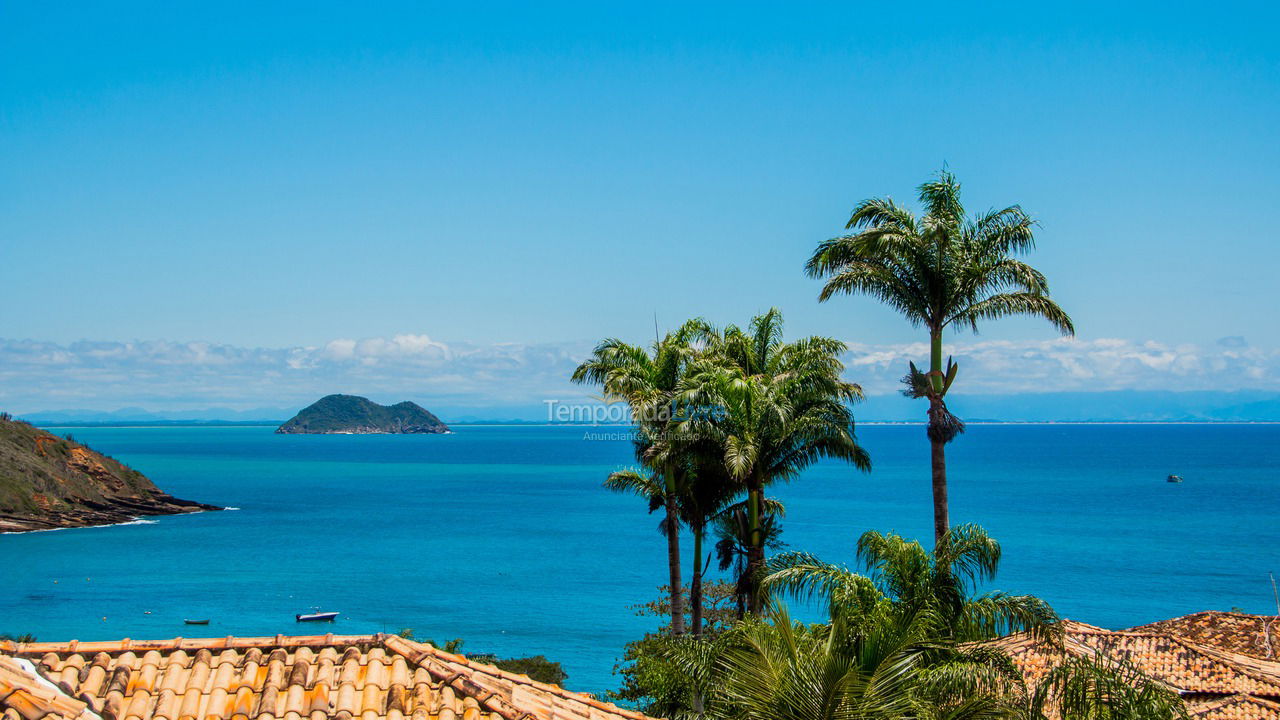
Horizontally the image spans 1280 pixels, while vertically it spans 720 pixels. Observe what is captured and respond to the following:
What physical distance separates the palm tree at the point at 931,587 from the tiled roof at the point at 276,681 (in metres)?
4.00

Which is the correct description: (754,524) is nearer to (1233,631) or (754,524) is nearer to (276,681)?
(276,681)

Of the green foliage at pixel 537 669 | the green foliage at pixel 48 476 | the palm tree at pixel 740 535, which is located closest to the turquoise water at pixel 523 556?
the green foliage at pixel 537 669

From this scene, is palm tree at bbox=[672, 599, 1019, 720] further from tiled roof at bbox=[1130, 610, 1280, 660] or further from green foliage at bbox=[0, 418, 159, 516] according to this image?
green foliage at bbox=[0, 418, 159, 516]

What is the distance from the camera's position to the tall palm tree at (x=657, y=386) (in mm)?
21000

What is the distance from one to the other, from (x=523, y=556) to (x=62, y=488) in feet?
168

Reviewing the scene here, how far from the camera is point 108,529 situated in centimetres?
8356

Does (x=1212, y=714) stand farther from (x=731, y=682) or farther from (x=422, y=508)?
(x=422, y=508)

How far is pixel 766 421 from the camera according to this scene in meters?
19.1

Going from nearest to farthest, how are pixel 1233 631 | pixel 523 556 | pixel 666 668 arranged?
pixel 666 668, pixel 1233 631, pixel 523 556

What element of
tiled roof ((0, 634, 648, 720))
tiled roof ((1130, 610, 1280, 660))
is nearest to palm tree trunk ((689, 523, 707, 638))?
tiled roof ((0, 634, 648, 720))

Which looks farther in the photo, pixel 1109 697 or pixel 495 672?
pixel 495 672

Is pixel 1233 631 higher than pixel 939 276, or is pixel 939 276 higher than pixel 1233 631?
pixel 939 276

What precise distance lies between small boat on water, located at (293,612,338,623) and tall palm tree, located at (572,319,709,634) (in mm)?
31162

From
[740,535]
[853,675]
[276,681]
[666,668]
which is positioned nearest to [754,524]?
[740,535]
